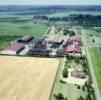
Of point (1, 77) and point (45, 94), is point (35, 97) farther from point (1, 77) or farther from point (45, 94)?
point (1, 77)

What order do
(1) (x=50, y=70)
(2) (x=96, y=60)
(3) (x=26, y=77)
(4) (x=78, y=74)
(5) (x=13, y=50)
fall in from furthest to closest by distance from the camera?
(5) (x=13, y=50) → (2) (x=96, y=60) → (1) (x=50, y=70) → (4) (x=78, y=74) → (3) (x=26, y=77)

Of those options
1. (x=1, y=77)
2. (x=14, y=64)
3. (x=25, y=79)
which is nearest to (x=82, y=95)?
(x=25, y=79)

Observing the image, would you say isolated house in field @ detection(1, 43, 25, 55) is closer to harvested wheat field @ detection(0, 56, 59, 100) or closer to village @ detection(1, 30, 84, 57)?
village @ detection(1, 30, 84, 57)

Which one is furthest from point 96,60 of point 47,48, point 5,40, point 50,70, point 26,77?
point 5,40

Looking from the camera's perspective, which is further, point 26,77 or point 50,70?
point 50,70

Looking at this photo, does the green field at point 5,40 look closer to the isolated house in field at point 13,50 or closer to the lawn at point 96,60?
the isolated house in field at point 13,50

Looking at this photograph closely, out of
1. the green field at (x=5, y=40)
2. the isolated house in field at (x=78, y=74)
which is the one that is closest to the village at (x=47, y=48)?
the green field at (x=5, y=40)

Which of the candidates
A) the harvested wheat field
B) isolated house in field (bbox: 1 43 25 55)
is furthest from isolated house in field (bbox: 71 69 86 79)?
isolated house in field (bbox: 1 43 25 55)

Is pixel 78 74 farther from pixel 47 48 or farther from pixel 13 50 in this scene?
pixel 13 50
